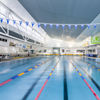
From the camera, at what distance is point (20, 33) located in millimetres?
12172

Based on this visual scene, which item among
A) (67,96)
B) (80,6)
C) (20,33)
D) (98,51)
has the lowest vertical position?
(67,96)

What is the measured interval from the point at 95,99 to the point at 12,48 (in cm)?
1250

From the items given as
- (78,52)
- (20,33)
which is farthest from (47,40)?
(20,33)

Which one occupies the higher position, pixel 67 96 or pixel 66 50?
pixel 66 50

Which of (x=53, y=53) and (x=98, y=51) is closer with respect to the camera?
(x=98, y=51)

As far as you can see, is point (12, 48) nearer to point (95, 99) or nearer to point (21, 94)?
point (21, 94)

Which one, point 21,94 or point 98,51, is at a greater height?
point 98,51

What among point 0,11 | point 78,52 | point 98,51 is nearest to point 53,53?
point 78,52

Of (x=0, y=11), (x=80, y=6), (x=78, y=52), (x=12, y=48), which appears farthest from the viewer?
(x=78, y=52)

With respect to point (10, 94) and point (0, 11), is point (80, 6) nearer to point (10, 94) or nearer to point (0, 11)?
point (10, 94)

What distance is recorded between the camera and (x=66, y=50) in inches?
1051

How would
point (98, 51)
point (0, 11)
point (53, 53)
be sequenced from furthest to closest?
point (53, 53) < point (98, 51) < point (0, 11)

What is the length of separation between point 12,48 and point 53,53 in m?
17.2

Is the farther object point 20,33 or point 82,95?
point 20,33
